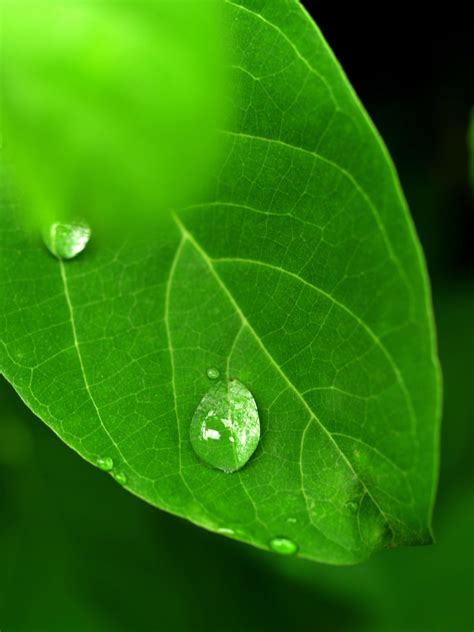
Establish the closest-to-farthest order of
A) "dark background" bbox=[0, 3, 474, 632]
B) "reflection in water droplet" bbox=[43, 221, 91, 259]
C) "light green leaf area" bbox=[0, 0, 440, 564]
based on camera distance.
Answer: "light green leaf area" bbox=[0, 0, 440, 564] < "reflection in water droplet" bbox=[43, 221, 91, 259] < "dark background" bbox=[0, 3, 474, 632]

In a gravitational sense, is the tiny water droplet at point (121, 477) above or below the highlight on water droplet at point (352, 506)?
below

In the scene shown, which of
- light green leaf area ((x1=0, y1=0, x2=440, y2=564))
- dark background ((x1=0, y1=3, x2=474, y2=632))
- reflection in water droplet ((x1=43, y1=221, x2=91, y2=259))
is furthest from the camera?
dark background ((x1=0, y1=3, x2=474, y2=632))

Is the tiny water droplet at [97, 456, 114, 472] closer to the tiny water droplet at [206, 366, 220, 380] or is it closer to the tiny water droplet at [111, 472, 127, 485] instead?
the tiny water droplet at [111, 472, 127, 485]

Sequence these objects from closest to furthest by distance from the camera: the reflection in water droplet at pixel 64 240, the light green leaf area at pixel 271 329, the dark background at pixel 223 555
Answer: the light green leaf area at pixel 271 329 < the reflection in water droplet at pixel 64 240 < the dark background at pixel 223 555

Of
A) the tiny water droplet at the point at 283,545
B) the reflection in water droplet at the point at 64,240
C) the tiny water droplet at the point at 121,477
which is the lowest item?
the tiny water droplet at the point at 121,477

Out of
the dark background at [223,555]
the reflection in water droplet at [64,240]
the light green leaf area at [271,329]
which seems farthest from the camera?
the dark background at [223,555]

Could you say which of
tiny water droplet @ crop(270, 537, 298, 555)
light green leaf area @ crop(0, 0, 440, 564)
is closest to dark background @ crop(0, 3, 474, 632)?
light green leaf area @ crop(0, 0, 440, 564)

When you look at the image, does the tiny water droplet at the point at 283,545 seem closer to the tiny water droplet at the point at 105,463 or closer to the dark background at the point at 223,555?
the tiny water droplet at the point at 105,463

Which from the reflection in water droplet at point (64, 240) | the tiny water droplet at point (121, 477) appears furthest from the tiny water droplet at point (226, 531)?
the reflection in water droplet at point (64, 240)
